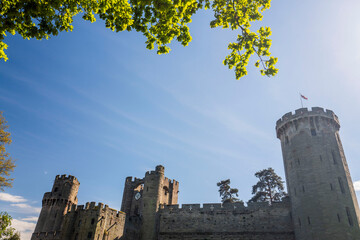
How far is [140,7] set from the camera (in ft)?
26.7

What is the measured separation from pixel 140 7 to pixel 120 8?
2.23 ft

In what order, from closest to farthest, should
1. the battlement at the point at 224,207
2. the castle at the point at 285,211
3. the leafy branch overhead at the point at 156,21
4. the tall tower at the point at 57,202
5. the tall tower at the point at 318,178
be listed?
the leafy branch overhead at the point at 156,21 < the tall tower at the point at 318,178 < the castle at the point at 285,211 < the battlement at the point at 224,207 < the tall tower at the point at 57,202

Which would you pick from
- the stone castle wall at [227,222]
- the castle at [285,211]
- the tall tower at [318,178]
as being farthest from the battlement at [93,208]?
the tall tower at [318,178]

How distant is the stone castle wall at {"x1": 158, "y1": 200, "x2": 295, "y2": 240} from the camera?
28344 millimetres

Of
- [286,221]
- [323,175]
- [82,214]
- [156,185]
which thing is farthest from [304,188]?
[82,214]

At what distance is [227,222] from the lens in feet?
98.5

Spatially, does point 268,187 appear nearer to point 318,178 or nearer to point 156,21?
point 318,178

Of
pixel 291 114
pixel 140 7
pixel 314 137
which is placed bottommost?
pixel 140 7

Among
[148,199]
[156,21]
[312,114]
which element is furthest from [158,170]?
[156,21]

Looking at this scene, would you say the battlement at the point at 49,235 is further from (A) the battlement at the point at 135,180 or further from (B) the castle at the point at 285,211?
(A) the battlement at the point at 135,180

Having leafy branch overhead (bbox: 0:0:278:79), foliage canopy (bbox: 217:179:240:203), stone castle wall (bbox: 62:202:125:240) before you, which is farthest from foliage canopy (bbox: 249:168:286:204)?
leafy branch overhead (bbox: 0:0:278:79)

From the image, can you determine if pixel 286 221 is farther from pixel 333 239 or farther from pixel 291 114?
pixel 291 114

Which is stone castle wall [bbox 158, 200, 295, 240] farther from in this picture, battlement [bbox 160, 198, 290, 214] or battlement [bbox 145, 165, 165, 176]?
battlement [bbox 145, 165, 165, 176]

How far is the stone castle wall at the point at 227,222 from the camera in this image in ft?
93.0
